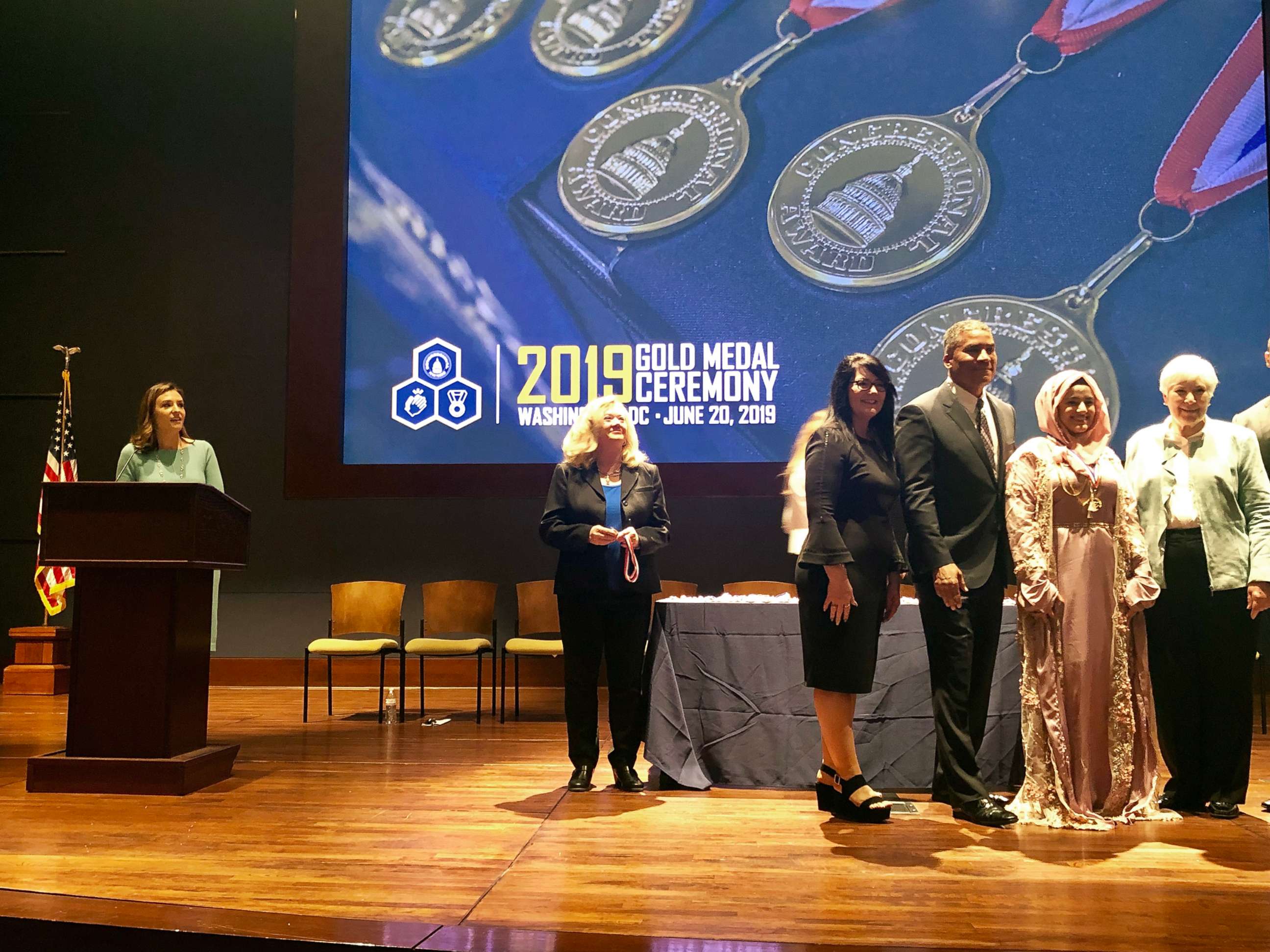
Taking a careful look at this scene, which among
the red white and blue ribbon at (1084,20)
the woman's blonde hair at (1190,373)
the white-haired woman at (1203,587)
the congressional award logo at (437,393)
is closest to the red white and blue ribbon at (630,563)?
the white-haired woman at (1203,587)

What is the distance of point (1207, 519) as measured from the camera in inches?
135

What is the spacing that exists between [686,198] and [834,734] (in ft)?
13.4

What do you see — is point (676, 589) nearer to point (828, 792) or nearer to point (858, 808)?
point (828, 792)

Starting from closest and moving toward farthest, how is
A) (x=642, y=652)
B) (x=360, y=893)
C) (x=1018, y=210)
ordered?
1. (x=360, y=893)
2. (x=642, y=652)
3. (x=1018, y=210)

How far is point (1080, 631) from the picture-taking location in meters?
3.18

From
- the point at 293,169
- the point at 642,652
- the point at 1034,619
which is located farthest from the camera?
the point at 293,169

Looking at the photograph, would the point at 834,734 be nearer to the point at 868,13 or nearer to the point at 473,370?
the point at 473,370

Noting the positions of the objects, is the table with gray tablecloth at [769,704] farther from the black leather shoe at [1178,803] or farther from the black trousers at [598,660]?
the black leather shoe at [1178,803]

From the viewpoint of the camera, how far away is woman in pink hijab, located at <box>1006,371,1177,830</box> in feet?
10.4

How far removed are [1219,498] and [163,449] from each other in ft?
13.3

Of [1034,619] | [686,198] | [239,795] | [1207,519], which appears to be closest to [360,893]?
[239,795]

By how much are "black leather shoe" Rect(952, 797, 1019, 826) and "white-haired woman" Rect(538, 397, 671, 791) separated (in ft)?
3.73

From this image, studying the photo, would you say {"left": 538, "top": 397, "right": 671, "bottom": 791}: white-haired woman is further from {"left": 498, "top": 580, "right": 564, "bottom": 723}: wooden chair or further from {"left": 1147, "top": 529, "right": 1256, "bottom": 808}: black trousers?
{"left": 498, "top": 580, "right": 564, "bottom": 723}: wooden chair

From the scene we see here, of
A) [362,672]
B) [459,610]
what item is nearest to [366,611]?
[459,610]
